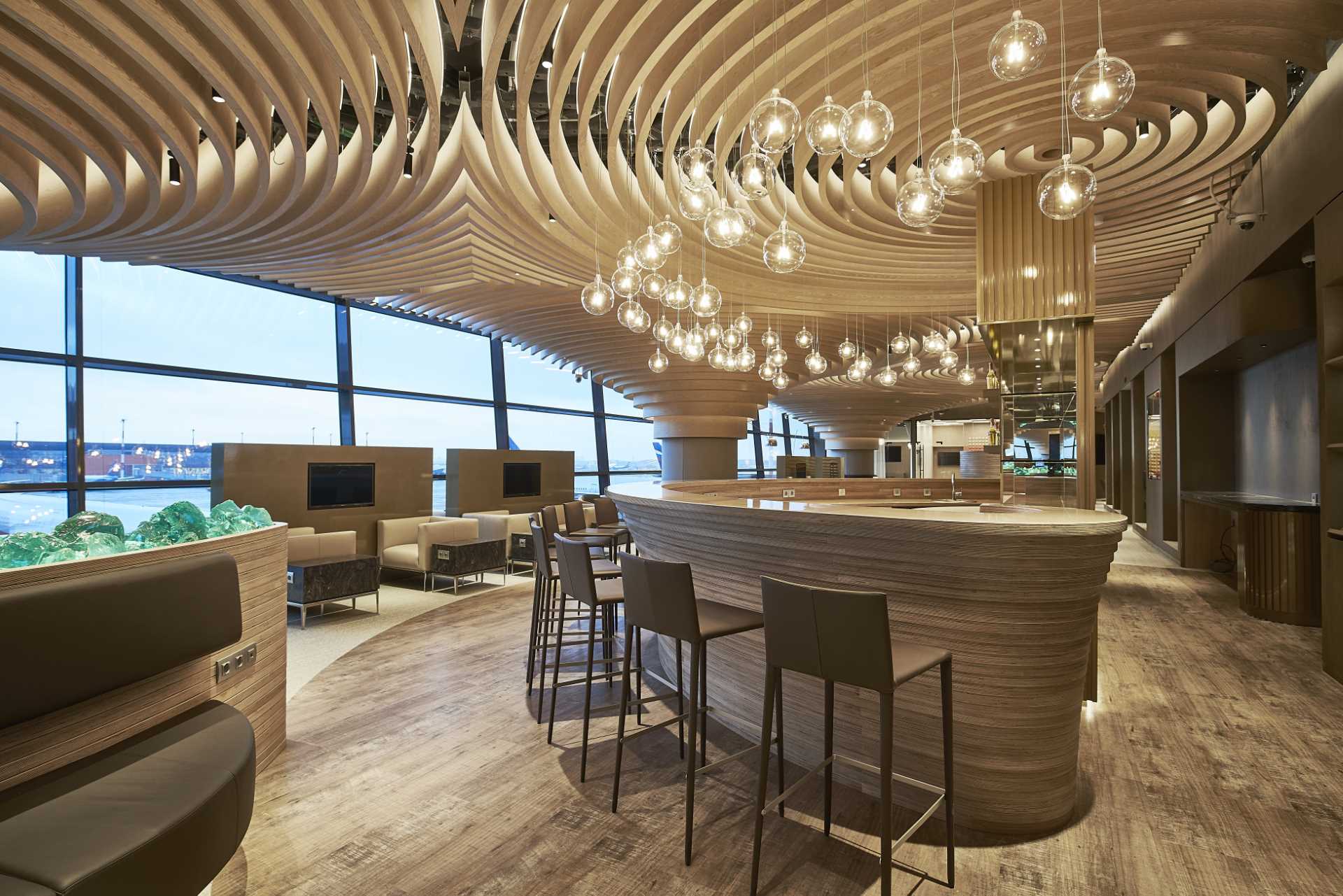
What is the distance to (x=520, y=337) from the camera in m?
8.55

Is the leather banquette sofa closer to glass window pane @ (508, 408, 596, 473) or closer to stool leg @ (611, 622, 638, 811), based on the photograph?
stool leg @ (611, 622, 638, 811)

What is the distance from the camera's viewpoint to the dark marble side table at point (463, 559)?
7176 mm

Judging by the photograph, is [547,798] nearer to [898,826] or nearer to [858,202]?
[898,826]

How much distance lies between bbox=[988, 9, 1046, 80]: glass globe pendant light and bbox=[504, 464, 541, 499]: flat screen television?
28.2 feet

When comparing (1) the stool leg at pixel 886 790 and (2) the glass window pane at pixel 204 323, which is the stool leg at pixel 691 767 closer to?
(1) the stool leg at pixel 886 790

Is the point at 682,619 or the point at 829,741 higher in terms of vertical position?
the point at 682,619

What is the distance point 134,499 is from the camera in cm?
670

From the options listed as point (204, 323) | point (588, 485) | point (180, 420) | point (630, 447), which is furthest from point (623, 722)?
point (630, 447)

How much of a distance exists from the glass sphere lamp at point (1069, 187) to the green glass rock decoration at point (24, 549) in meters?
Answer: 3.52

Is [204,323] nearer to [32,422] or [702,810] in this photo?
[32,422]

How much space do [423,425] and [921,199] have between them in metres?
8.84

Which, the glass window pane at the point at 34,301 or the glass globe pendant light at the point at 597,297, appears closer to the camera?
the glass globe pendant light at the point at 597,297

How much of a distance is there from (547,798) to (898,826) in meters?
1.41

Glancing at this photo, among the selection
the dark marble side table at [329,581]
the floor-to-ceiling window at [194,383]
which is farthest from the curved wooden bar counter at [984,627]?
the dark marble side table at [329,581]
